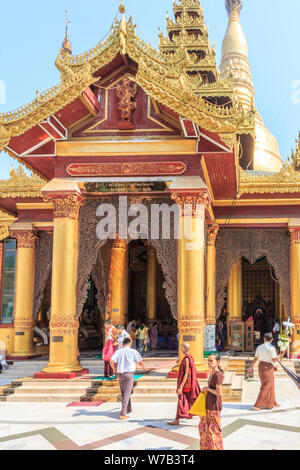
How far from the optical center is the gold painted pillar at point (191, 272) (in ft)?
30.6

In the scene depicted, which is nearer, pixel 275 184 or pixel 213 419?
pixel 213 419

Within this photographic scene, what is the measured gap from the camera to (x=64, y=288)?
9.73 metres

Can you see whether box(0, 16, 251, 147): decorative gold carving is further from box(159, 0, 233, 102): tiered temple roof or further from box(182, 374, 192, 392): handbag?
box(159, 0, 233, 102): tiered temple roof

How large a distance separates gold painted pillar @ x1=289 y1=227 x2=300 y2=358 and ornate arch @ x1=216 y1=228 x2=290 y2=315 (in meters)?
0.19

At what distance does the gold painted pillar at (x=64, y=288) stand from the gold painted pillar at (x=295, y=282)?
6.20m

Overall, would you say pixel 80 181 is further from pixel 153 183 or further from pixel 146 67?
pixel 146 67

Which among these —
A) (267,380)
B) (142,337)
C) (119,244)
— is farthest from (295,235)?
(267,380)

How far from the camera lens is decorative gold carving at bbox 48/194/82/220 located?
9984 millimetres

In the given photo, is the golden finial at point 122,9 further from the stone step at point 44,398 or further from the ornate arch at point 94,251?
the stone step at point 44,398

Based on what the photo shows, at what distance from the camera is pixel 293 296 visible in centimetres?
1323

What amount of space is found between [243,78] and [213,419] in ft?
68.7

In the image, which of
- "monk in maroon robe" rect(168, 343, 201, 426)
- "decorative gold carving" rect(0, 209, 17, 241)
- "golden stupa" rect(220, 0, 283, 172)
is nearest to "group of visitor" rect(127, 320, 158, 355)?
"decorative gold carving" rect(0, 209, 17, 241)

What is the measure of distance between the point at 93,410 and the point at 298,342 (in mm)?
7086

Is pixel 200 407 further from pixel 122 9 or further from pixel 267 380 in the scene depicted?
pixel 122 9
